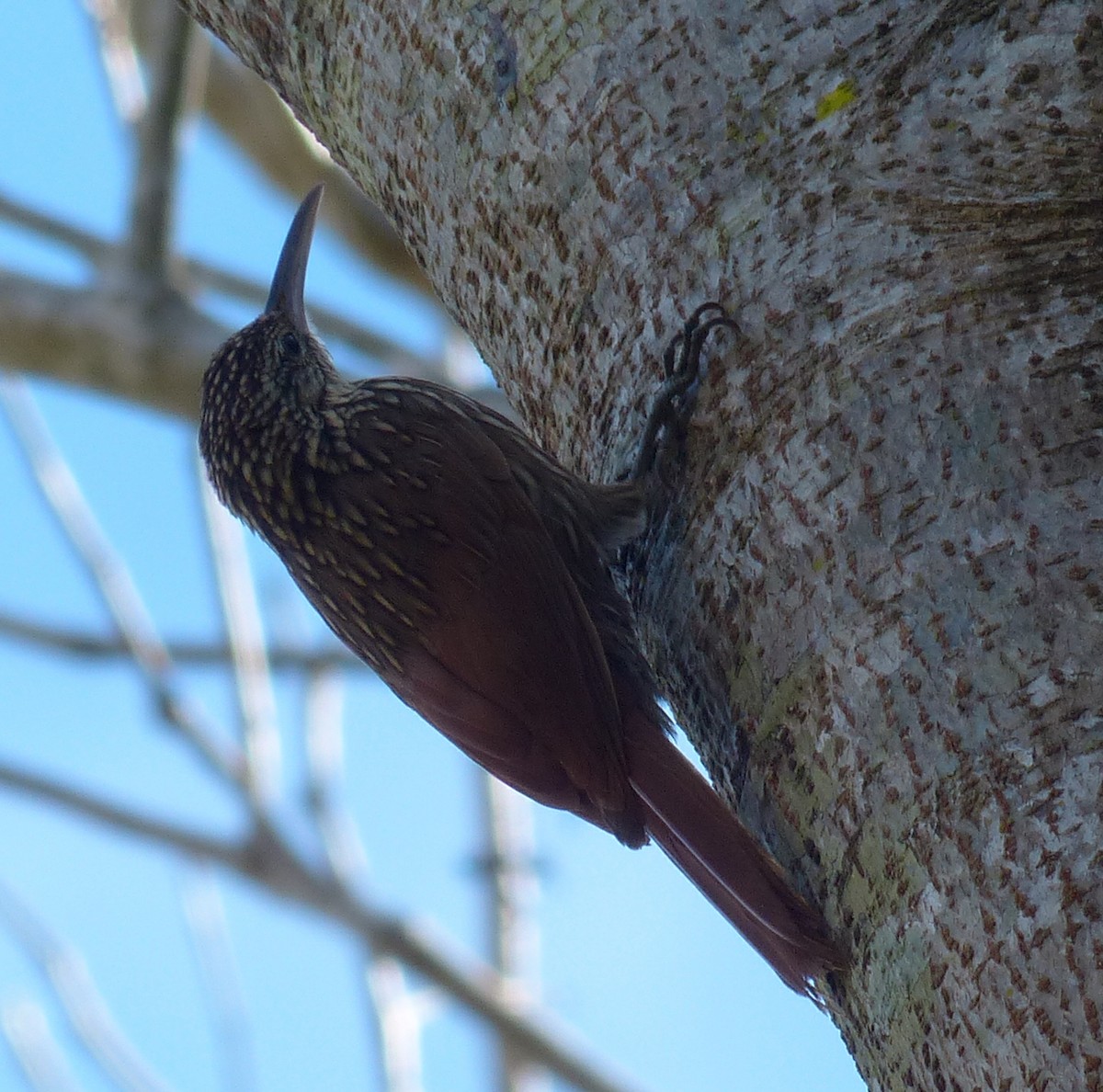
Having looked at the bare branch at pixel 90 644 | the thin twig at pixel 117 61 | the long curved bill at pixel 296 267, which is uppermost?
the thin twig at pixel 117 61

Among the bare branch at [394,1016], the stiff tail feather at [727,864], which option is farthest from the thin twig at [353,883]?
the stiff tail feather at [727,864]

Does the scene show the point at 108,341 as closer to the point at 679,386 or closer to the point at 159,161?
the point at 159,161

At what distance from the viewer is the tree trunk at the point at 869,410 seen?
1308mm

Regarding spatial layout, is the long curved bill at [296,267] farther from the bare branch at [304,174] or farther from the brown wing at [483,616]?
the bare branch at [304,174]

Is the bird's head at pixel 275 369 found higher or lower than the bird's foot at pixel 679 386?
higher

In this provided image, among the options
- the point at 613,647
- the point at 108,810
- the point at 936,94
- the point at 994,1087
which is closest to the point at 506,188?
the point at 936,94

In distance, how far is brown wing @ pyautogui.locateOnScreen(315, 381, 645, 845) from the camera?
2270mm

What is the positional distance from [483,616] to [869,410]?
1045 millimetres

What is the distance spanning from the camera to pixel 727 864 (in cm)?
177

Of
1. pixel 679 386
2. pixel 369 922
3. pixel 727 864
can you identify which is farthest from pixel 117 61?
pixel 727 864

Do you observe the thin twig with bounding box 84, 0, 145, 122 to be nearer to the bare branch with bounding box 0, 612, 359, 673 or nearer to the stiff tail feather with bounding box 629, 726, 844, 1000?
the bare branch with bounding box 0, 612, 359, 673

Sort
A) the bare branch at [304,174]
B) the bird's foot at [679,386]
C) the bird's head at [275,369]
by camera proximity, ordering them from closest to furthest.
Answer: the bird's foot at [679,386] → the bird's head at [275,369] → the bare branch at [304,174]

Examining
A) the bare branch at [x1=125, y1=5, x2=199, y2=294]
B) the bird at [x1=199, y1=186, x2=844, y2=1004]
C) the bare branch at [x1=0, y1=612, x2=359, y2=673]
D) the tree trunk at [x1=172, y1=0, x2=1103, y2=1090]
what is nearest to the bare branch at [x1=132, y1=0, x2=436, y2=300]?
the bare branch at [x1=125, y1=5, x2=199, y2=294]

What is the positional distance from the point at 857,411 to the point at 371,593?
1290mm
